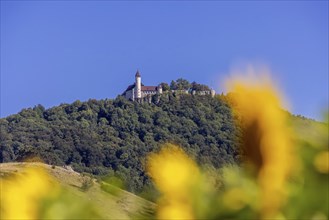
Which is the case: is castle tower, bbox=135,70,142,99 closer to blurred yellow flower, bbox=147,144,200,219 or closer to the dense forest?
the dense forest

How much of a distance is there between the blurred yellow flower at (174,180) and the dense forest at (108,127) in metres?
62.5

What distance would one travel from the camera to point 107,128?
285 ft

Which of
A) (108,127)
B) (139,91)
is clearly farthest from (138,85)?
(108,127)

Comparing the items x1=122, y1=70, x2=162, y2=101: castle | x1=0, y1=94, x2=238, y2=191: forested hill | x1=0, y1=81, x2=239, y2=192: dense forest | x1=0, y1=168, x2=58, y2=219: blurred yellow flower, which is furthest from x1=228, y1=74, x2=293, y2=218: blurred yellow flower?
x1=122, y1=70, x2=162, y2=101: castle

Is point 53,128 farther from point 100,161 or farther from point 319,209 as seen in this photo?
point 319,209

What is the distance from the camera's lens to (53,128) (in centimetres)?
8731

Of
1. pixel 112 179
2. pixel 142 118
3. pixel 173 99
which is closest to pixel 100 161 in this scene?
pixel 142 118

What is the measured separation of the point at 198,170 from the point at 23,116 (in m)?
96.9

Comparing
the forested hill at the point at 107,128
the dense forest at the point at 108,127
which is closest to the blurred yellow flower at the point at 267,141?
the dense forest at the point at 108,127

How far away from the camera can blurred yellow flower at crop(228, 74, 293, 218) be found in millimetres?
956

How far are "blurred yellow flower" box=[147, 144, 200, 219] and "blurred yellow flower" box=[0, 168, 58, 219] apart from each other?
0.14m

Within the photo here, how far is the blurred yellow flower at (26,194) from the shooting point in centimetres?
96

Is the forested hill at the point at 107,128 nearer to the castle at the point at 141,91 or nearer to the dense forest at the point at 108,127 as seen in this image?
the dense forest at the point at 108,127

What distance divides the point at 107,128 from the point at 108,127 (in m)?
0.76
